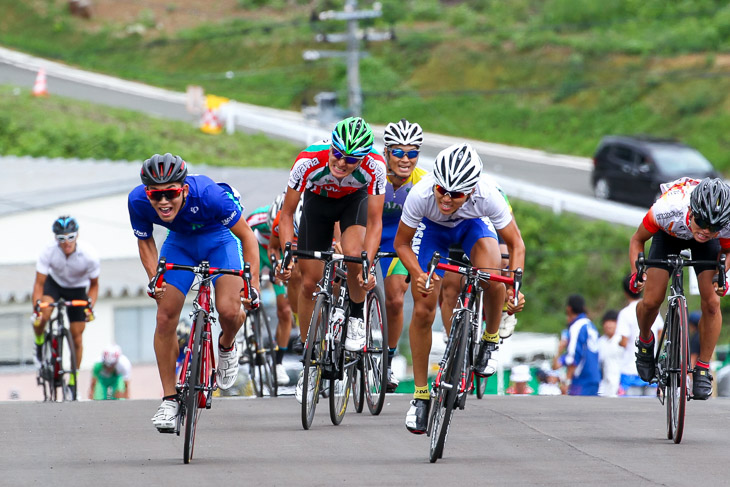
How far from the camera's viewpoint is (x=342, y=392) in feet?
33.5

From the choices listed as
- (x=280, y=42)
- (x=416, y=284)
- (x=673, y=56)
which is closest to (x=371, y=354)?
(x=416, y=284)

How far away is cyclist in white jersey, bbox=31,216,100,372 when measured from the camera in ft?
47.4

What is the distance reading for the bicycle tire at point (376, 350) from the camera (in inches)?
402

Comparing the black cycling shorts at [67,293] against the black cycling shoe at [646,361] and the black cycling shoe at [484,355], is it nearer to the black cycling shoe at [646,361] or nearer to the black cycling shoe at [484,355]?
the black cycling shoe at [484,355]

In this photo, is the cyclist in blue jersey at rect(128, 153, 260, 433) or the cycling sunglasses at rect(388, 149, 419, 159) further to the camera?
the cycling sunglasses at rect(388, 149, 419, 159)

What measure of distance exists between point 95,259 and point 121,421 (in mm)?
4097

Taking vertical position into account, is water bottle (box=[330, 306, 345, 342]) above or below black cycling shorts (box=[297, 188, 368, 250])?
below

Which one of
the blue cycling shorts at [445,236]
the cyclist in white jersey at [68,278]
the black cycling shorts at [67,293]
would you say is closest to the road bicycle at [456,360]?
the blue cycling shorts at [445,236]

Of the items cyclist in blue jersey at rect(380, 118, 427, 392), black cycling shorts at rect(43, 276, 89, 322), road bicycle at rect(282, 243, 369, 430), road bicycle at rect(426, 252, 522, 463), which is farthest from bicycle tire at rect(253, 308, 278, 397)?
road bicycle at rect(426, 252, 522, 463)

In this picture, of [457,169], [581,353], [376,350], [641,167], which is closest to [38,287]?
[376,350]

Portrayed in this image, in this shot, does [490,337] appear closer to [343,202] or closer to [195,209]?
[343,202]

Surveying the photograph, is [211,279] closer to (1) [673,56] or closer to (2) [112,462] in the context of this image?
(2) [112,462]

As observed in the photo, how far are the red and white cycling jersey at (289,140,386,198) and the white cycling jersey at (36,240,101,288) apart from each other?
5.18m

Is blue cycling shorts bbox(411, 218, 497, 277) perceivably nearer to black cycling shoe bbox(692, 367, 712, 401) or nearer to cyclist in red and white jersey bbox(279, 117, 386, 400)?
cyclist in red and white jersey bbox(279, 117, 386, 400)
